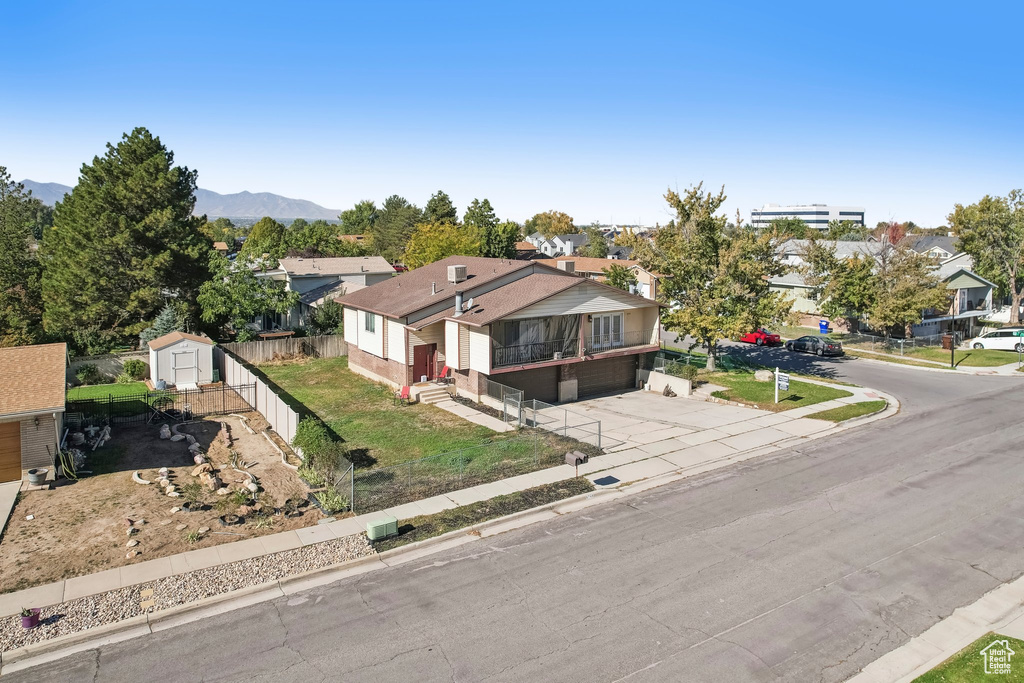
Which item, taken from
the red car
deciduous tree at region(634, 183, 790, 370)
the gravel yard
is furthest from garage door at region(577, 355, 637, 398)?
the gravel yard

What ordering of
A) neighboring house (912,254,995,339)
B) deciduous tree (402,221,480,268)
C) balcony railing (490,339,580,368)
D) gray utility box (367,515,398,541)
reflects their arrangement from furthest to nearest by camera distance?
1. deciduous tree (402,221,480,268)
2. neighboring house (912,254,995,339)
3. balcony railing (490,339,580,368)
4. gray utility box (367,515,398,541)

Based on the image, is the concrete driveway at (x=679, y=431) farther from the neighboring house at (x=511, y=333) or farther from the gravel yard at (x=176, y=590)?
the gravel yard at (x=176, y=590)

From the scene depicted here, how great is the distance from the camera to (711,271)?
38.6 metres

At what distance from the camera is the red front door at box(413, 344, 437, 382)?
1320 inches

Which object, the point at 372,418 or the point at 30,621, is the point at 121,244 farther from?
the point at 30,621

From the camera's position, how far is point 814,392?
113ft

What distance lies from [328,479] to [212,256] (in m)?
27.0

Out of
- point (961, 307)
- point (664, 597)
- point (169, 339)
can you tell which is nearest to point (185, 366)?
point (169, 339)

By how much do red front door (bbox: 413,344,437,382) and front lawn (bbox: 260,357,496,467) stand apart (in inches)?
70.7

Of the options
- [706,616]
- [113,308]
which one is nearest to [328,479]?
[706,616]

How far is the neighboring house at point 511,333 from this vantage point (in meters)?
31.2

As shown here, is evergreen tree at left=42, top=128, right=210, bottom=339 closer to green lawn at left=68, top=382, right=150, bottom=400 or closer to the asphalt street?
green lawn at left=68, top=382, right=150, bottom=400

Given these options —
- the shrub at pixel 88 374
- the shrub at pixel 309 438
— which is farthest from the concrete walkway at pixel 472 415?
the shrub at pixel 88 374
